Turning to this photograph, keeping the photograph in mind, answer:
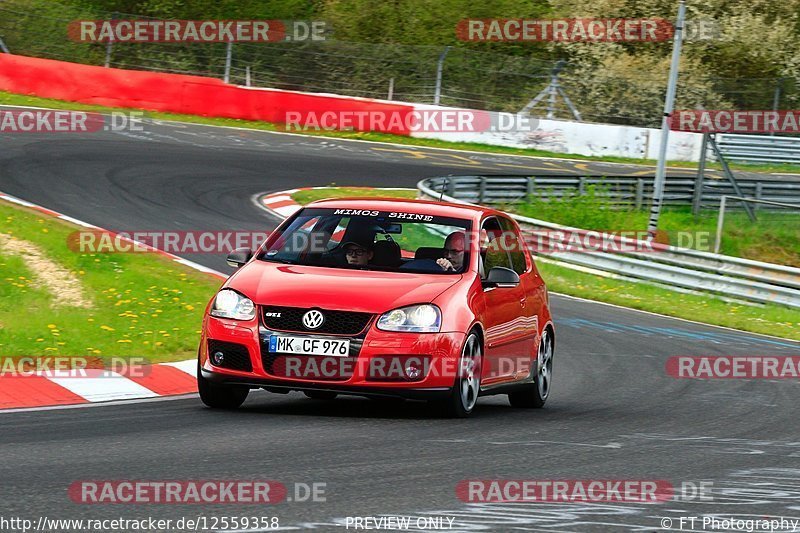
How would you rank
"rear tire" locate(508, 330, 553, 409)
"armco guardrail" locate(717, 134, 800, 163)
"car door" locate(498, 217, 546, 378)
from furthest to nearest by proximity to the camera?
"armco guardrail" locate(717, 134, 800, 163)
"rear tire" locate(508, 330, 553, 409)
"car door" locate(498, 217, 546, 378)

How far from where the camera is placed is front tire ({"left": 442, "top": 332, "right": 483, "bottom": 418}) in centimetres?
927

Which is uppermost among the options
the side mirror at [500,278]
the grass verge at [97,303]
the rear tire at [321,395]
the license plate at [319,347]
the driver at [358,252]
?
the driver at [358,252]

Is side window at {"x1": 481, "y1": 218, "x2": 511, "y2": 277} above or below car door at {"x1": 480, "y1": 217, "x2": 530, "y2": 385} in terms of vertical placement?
above

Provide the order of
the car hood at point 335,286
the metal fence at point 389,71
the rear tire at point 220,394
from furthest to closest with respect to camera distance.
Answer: the metal fence at point 389,71, the rear tire at point 220,394, the car hood at point 335,286

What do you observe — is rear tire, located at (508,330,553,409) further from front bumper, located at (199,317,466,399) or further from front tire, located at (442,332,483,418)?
front bumper, located at (199,317,466,399)

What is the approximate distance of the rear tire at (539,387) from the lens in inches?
434

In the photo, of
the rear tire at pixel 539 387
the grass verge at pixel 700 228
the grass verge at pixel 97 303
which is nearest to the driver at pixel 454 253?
the rear tire at pixel 539 387

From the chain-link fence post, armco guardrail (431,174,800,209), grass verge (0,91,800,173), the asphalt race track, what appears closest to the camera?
A: the asphalt race track

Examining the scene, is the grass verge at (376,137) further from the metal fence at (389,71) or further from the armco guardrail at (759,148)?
the metal fence at (389,71)

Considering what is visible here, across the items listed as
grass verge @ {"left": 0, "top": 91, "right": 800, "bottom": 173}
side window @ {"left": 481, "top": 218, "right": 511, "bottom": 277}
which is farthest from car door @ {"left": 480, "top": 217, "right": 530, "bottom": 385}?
grass verge @ {"left": 0, "top": 91, "right": 800, "bottom": 173}

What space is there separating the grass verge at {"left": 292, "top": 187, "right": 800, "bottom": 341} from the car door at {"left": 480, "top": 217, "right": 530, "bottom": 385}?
374 inches

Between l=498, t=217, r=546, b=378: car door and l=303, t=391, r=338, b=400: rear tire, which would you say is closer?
l=303, t=391, r=338, b=400: rear tire

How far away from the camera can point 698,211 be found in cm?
2953

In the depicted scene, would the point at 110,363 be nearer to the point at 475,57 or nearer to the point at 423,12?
the point at 475,57
